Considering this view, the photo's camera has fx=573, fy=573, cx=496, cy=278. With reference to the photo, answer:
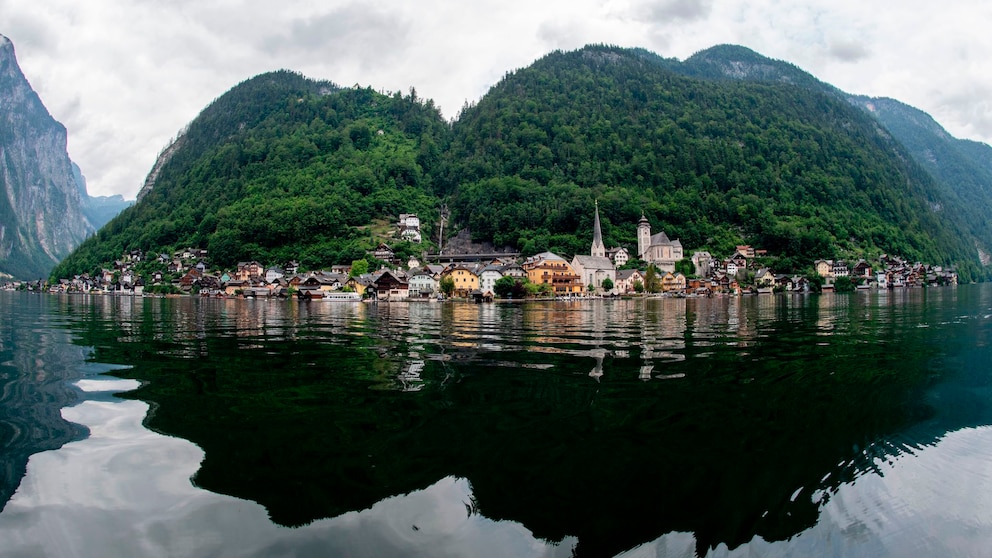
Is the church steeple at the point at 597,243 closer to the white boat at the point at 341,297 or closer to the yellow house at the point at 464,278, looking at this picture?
the yellow house at the point at 464,278

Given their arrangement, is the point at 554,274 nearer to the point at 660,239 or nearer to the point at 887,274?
the point at 660,239

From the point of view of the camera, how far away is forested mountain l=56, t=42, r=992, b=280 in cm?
11794

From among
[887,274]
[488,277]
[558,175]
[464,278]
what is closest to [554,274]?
[488,277]

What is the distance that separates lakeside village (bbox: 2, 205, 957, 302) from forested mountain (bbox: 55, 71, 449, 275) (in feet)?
27.9

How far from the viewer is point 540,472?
6773 mm

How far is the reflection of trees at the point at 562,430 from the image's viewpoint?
19.8ft

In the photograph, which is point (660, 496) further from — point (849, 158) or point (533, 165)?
point (849, 158)

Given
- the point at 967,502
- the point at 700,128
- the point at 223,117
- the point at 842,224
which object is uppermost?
the point at 223,117

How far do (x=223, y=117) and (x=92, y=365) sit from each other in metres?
204

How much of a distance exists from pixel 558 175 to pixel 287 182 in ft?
218

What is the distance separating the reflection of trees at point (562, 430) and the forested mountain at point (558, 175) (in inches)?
3651

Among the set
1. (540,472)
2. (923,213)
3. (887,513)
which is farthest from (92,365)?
(923,213)

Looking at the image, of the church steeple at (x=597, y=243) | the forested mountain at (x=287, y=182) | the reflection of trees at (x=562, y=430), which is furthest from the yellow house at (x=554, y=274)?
the reflection of trees at (x=562, y=430)

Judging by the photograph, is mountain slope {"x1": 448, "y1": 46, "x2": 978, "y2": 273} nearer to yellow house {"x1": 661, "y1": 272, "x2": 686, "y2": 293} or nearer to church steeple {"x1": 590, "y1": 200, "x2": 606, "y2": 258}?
church steeple {"x1": 590, "y1": 200, "x2": 606, "y2": 258}
